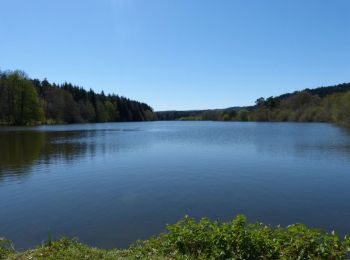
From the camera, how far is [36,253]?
7934 mm

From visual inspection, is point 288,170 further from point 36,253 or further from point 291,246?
point 36,253

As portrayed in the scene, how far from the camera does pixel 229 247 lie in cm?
749

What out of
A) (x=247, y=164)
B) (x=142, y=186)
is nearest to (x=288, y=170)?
(x=247, y=164)

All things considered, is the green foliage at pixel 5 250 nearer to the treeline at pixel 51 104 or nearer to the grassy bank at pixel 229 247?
the grassy bank at pixel 229 247

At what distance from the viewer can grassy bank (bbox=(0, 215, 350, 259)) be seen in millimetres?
7238

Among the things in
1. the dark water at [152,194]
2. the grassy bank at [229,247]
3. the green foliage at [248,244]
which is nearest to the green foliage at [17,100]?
the dark water at [152,194]

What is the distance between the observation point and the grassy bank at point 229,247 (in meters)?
7.24

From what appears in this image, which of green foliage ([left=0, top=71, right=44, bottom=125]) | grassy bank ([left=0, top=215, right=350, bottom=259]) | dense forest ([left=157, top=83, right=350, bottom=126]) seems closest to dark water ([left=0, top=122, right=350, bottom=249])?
grassy bank ([left=0, top=215, right=350, bottom=259])

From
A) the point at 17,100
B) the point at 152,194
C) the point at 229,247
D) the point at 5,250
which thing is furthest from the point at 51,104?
the point at 229,247

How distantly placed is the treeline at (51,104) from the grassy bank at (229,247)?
90.3 metres

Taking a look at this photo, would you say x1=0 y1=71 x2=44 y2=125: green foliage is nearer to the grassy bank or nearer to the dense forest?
the dense forest

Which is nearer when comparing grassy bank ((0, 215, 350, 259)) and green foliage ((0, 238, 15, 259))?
grassy bank ((0, 215, 350, 259))

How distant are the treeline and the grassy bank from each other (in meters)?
90.3

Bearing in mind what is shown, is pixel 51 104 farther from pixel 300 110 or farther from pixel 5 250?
pixel 5 250
